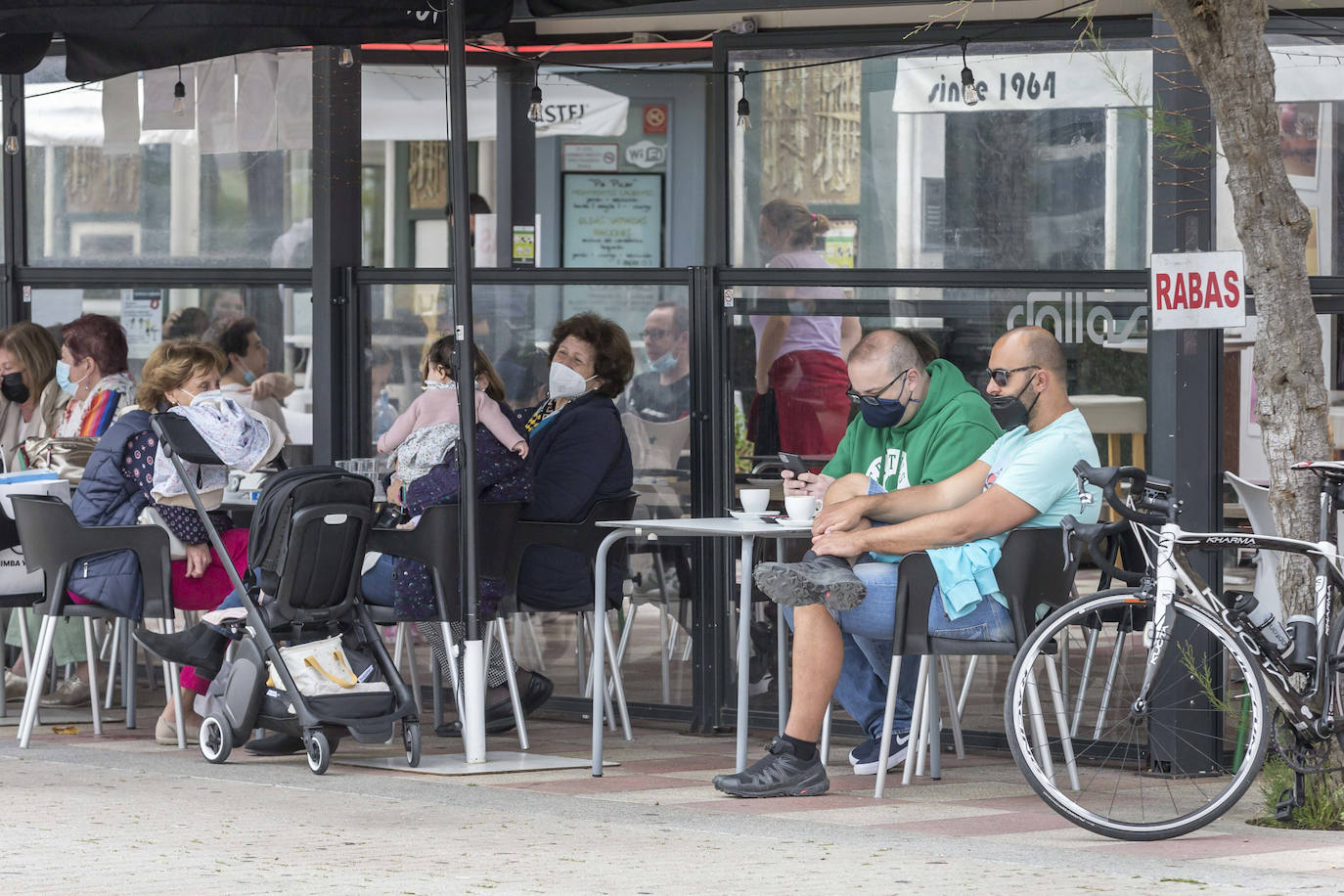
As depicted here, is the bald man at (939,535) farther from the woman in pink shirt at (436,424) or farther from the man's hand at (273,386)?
the man's hand at (273,386)

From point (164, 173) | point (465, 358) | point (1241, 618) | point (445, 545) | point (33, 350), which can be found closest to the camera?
point (1241, 618)

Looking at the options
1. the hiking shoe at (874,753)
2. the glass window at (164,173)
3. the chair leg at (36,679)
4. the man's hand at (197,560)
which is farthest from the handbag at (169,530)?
the hiking shoe at (874,753)

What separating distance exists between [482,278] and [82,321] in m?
1.62

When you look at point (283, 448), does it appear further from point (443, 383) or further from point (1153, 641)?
point (1153, 641)

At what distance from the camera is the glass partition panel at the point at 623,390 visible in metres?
8.20

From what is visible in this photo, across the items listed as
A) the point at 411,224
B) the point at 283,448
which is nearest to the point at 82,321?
the point at 283,448

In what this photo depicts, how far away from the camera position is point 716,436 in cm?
803

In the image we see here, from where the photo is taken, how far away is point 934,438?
6.59 m

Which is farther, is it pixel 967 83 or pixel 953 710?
pixel 967 83

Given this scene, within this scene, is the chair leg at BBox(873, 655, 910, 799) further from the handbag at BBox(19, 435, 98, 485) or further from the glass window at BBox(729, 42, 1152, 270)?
the handbag at BBox(19, 435, 98, 485)

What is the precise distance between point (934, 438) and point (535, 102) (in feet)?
10.5

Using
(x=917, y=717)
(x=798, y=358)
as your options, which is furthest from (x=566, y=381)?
(x=917, y=717)

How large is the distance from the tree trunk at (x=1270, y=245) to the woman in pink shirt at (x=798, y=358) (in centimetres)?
219

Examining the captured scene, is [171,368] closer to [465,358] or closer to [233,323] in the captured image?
[465,358]
